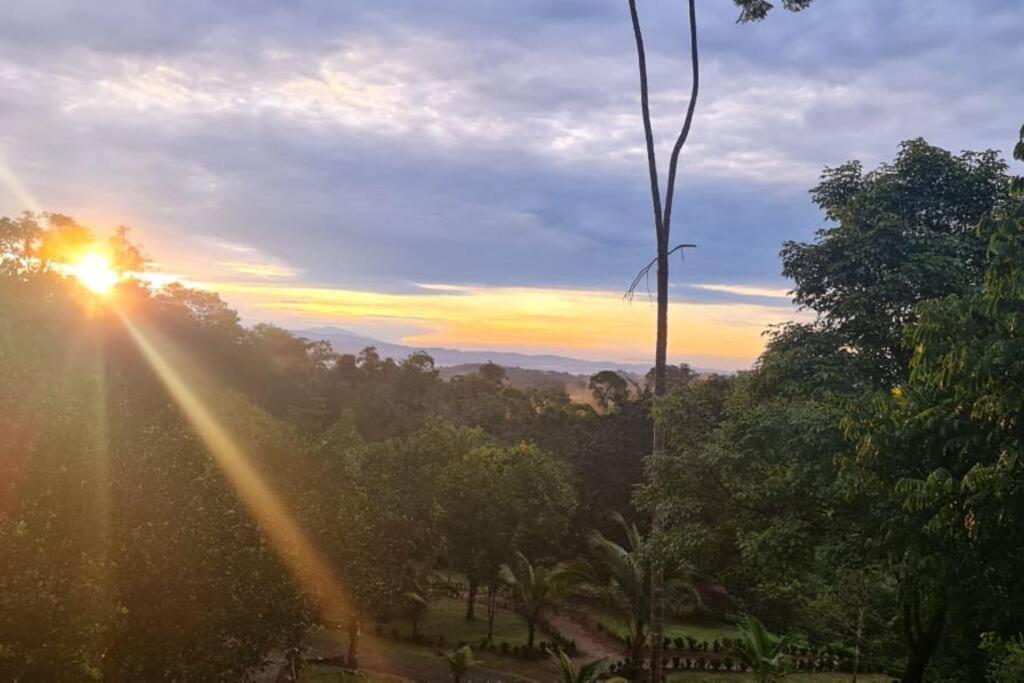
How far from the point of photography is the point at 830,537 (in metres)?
10.8

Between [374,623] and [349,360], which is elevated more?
[349,360]

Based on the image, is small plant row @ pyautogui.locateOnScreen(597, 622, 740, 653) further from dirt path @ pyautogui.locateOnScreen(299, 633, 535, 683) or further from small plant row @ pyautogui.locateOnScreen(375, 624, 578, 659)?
dirt path @ pyautogui.locateOnScreen(299, 633, 535, 683)

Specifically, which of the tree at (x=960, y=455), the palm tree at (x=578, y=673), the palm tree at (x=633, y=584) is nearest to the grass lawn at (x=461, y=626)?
the palm tree at (x=633, y=584)

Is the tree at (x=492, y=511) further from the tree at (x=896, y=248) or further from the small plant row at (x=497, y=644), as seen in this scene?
the tree at (x=896, y=248)

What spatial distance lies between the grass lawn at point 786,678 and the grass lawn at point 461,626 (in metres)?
5.84

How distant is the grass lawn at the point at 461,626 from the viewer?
Result: 82.3 feet

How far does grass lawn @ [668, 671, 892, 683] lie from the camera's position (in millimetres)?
20234

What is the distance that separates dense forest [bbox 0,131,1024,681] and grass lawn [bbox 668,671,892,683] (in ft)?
2.83

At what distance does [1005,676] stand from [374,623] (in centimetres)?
2056

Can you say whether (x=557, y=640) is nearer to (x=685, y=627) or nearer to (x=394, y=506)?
(x=685, y=627)

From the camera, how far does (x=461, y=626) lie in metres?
26.8

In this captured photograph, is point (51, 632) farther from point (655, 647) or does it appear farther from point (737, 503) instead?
point (655, 647)

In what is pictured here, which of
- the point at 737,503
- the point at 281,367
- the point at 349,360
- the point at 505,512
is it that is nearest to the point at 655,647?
the point at 737,503

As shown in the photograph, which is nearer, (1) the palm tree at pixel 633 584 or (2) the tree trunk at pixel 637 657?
(2) the tree trunk at pixel 637 657
